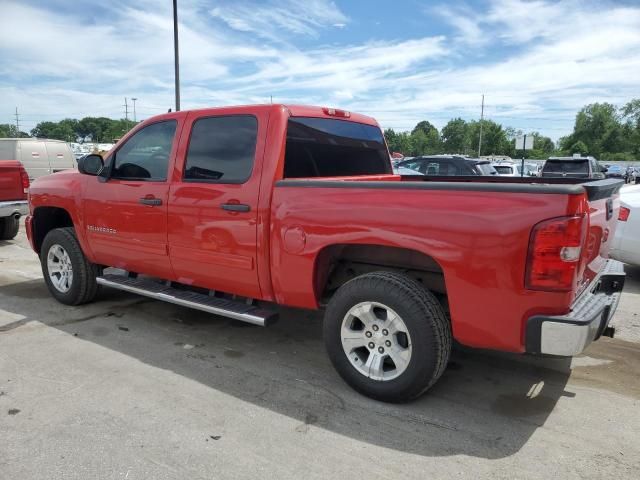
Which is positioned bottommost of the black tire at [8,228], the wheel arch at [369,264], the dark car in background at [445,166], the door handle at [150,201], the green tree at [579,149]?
the black tire at [8,228]

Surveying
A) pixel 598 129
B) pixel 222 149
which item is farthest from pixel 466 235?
pixel 598 129

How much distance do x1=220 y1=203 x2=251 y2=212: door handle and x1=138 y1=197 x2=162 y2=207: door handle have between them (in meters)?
0.77

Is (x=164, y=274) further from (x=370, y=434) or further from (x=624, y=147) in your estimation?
(x=624, y=147)

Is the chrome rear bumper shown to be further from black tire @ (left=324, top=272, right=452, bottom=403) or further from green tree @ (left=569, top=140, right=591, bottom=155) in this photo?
green tree @ (left=569, top=140, right=591, bottom=155)

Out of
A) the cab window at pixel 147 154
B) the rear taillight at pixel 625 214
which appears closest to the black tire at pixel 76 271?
the cab window at pixel 147 154

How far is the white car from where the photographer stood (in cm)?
633

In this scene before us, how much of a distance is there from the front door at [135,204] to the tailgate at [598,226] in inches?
123

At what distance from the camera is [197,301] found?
426 centimetres

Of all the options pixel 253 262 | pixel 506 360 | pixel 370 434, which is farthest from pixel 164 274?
pixel 506 360

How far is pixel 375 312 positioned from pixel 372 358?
0.30 meters

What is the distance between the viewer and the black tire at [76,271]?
5294 mm

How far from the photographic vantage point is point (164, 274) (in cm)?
457

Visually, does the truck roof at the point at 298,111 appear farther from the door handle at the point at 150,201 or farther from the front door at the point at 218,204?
the door handle at the point at 150,201

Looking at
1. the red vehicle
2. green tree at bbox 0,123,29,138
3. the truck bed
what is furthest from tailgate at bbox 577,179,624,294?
green tree at bbox 0,123,29,138
